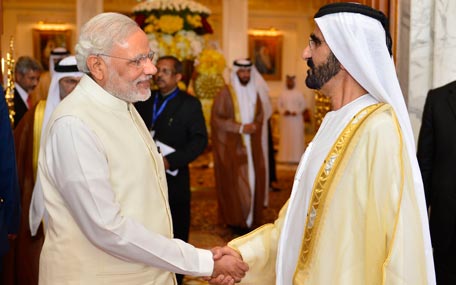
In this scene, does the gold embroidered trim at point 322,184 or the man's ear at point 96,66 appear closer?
the gold embroidered trim at point 322,184

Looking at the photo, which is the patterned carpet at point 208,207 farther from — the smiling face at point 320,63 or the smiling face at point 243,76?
the smiling face at point 320,63

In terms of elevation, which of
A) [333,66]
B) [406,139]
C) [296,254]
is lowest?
[296,254]

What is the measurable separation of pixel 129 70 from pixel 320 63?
2.34ft

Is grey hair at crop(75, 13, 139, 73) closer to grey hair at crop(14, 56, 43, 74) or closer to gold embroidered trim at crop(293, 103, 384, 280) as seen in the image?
gold embroidered trim at crop(293, 103, 384, 280)

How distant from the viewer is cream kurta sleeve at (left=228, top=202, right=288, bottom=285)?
8.93 feet

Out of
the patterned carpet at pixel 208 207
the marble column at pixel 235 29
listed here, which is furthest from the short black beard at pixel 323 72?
the marble column at pixel 235 29

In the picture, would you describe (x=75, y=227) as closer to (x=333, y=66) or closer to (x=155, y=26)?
(x=333, y=66)

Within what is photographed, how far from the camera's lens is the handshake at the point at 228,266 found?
2.63 meters

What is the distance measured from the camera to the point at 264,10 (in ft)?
57.1

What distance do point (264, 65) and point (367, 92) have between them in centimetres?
1567

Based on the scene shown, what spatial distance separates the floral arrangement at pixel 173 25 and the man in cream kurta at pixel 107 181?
431cm

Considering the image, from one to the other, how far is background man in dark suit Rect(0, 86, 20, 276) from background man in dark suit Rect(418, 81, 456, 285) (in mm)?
2235

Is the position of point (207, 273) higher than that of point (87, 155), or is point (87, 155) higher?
point (87, 155)

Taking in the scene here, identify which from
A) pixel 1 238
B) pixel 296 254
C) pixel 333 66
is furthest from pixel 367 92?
pixel 1 238
